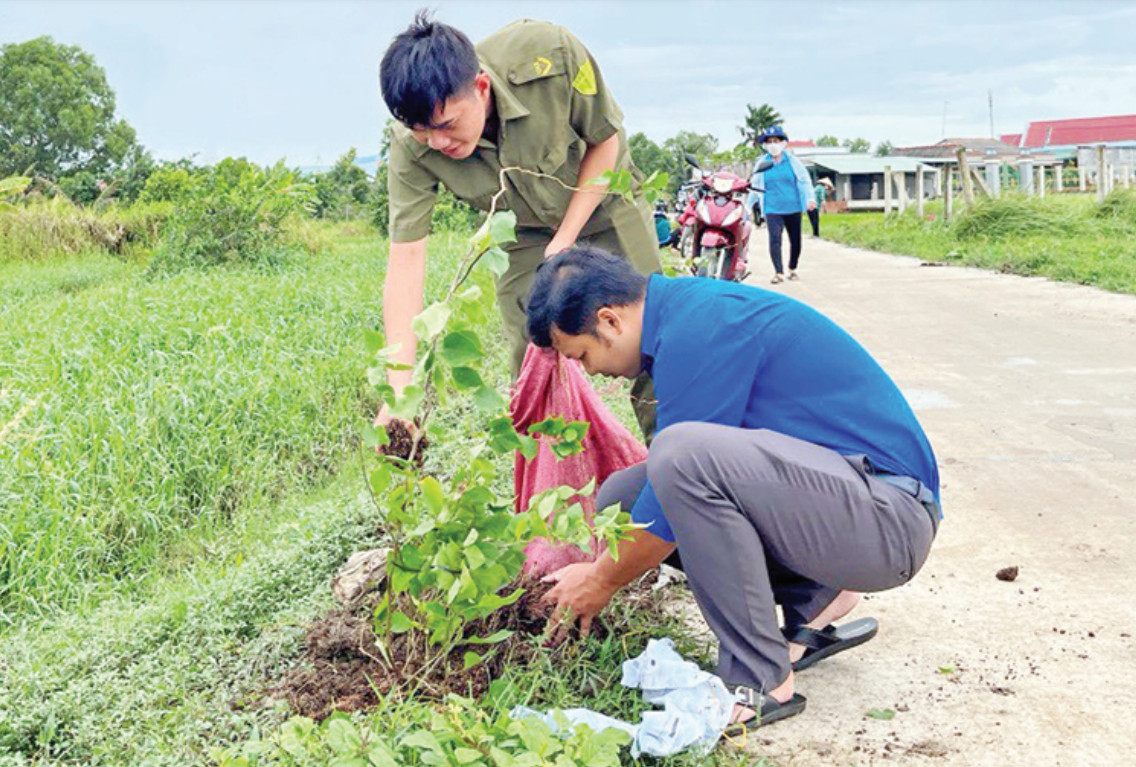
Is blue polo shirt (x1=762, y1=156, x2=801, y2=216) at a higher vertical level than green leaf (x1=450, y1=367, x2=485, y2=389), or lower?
higher

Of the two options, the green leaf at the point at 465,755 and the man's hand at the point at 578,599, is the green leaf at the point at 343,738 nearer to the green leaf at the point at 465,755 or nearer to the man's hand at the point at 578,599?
the green leaf at the point at 465,755

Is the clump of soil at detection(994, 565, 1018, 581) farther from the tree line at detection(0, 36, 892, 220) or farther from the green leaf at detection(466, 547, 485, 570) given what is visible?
the tree line at detection(0, 36, 892, 220)

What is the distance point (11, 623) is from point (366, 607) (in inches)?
56.7

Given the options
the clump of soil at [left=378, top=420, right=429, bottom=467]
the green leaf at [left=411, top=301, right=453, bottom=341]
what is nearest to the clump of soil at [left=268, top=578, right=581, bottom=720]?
the clump of soil at [left=378, top=420, right=429, bottom=467]

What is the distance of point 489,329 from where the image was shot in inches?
334

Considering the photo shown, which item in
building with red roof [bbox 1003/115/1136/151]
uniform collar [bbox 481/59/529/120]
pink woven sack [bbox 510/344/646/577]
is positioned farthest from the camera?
building with red roof [bbox 1003/115/1136/151]

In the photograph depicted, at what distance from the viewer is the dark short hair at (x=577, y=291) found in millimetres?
2678

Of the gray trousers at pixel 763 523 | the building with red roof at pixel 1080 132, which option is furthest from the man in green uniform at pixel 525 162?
the building with red roof at pixel 1080 132

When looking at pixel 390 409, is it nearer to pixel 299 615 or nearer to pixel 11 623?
pixel 299 615

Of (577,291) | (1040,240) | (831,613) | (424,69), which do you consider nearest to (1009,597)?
(831,613)

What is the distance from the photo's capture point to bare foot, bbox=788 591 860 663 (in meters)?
2.97

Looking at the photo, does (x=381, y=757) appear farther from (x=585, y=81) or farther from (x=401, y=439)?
(x=585, y=81)

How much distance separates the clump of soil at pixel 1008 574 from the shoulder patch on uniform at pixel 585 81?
1.77 meters

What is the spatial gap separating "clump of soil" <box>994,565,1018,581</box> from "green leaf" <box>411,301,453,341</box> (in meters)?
1.99
